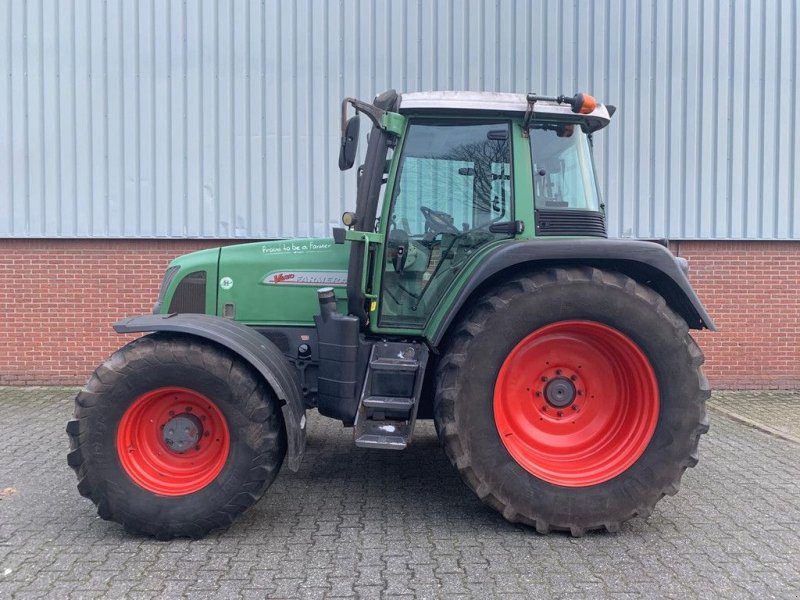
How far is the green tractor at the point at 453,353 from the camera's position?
3.26 meters

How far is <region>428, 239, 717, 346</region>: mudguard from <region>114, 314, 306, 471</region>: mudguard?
0.88 metres

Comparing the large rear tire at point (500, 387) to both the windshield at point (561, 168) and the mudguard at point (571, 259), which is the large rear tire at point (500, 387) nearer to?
→ the mudguard at point (571, 259)

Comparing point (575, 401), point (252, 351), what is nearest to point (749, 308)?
point (575, 401)

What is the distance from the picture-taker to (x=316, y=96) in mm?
7312

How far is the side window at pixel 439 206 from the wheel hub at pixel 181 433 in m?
1.25

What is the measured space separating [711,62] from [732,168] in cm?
130

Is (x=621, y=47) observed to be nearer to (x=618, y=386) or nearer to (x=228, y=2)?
(x=228, y=2)

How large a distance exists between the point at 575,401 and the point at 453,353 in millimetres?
860

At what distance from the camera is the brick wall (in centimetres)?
732

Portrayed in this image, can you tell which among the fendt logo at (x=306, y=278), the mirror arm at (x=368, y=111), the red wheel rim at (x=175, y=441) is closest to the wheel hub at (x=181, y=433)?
the red wheel rim at (x=175, y=441)

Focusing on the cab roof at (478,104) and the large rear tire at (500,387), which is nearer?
the large rear tire at (500,387)

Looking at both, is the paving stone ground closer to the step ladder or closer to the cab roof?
the step ladder

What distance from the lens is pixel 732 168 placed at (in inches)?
291

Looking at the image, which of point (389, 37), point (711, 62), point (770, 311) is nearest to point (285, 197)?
point (389, 37)
